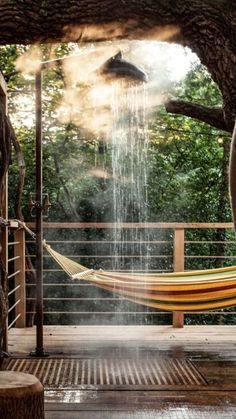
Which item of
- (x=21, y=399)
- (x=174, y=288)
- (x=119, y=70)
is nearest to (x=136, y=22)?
(x=119, y=70)

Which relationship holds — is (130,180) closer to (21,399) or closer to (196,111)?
(21,399)

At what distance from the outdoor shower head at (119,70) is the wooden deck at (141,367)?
1.25 meters

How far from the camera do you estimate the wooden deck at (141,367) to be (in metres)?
2.36

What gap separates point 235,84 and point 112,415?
1285 millimetres

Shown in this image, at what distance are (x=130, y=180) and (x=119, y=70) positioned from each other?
4.31 meters

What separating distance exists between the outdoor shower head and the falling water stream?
3.80m

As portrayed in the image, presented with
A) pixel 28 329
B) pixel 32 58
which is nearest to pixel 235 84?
pixel 28 329

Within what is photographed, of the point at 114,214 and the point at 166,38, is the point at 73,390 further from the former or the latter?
the point at 114,214

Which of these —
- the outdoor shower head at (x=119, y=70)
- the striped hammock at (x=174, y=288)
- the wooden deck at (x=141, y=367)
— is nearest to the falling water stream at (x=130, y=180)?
the wooden deck at (x=141, y=367)

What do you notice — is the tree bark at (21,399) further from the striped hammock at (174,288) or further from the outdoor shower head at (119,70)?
the striped hammock at (174,288)

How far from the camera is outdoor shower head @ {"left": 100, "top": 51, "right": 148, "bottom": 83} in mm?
2361

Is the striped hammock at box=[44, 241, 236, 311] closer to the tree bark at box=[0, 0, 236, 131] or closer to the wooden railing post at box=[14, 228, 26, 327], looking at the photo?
the wooden railing post at box=[14, 228, 26, 327]

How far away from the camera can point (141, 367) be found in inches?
120

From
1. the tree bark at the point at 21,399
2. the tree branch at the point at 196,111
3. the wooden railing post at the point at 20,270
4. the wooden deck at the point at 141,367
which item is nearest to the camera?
the tree branch at the point at 196,111
